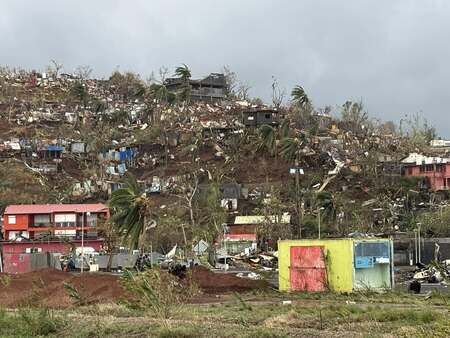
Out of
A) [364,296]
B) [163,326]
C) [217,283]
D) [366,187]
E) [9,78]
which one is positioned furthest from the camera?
[9,78]

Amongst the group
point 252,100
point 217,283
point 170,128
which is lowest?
point 217,283

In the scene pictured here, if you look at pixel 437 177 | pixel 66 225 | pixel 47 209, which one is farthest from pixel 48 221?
pixel 437 177

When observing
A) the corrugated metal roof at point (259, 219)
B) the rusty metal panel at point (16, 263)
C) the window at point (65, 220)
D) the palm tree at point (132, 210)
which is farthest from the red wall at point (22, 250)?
the palm tree at point (132, 210)

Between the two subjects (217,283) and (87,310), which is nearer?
(87,310)

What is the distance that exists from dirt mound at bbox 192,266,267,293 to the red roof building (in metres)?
31.4

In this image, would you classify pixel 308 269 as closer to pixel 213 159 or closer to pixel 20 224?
pixel 20 224

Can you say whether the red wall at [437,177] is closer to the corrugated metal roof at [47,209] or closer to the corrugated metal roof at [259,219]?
the corrugated metal roof at [259,219]

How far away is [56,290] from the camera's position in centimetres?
A: 2766

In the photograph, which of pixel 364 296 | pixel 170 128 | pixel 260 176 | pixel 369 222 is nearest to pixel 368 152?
pixel 260 176

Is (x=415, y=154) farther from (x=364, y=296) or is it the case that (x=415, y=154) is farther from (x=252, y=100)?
(x=364, y=296)

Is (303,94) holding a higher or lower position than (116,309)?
higher

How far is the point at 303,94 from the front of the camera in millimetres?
94688

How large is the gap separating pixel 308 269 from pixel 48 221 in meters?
40.7

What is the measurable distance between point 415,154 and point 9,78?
69298 mm
